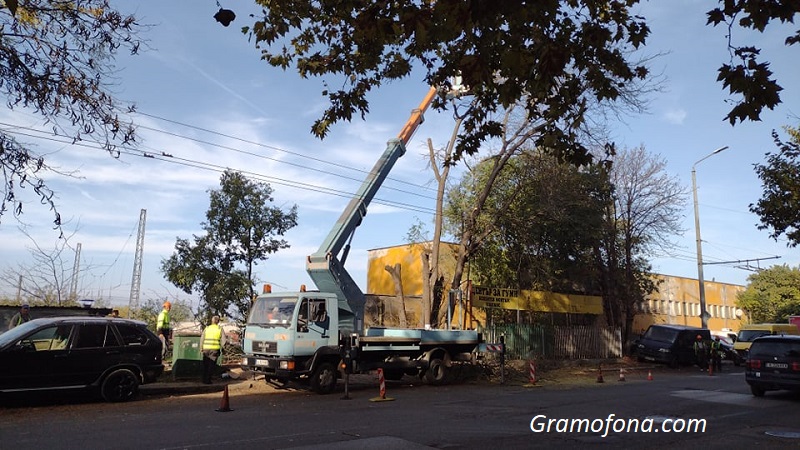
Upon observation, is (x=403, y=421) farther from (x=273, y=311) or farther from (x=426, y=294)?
(x=426, y=294)

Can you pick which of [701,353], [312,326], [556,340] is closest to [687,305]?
[701,353]

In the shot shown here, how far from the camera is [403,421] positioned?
32.7 feet

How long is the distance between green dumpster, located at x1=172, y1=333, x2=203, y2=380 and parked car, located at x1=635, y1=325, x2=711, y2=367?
20576 millimetres

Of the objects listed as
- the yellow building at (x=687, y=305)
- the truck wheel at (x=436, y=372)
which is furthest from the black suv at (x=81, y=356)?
the yellow building at (x=687, y=305)

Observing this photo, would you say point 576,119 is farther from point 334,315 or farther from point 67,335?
point 67,335

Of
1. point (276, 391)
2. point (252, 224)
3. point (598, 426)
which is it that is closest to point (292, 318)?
point (276, 391)

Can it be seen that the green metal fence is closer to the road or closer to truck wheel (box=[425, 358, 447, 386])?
truck wheel (box=[425, 358, 447, 386])

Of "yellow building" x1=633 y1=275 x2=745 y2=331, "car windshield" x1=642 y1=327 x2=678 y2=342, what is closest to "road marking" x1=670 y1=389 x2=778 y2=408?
"car windshield" x1=642 y1=327 x2=678 y2=342

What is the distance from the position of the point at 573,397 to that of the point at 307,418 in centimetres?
757

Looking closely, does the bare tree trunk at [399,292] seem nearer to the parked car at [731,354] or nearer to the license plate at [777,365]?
the license plate at [777,365]

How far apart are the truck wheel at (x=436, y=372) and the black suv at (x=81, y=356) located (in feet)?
24.2

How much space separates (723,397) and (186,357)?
13872mm

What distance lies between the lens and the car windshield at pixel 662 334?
26.5 metres

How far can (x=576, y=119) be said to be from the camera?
783 centimetres
